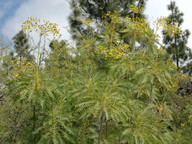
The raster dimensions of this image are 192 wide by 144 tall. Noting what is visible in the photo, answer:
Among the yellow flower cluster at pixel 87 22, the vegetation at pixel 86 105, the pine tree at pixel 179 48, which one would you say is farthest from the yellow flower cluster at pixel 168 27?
the pine tree at pixel 179 48

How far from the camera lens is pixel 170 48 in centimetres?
1689

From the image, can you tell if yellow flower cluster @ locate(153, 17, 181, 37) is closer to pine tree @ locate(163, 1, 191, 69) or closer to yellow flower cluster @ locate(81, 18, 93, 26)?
yellow flower cluster @ locate(81, 18, 93, 26)

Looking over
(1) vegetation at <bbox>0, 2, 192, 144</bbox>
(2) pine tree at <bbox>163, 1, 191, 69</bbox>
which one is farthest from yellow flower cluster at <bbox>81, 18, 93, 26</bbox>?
(2) pine tree at <bbox>163, 1, 191, 69</bbox>

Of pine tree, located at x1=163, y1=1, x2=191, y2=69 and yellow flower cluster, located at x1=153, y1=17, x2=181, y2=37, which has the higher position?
pine tree, located at x1=163, y1=1, x2=191, y2=69

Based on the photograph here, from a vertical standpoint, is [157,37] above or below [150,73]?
above

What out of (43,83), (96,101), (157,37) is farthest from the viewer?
(157,37)

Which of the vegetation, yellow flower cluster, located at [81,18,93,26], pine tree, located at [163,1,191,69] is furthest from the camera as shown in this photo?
pine tree, located at [163,1,191,69]

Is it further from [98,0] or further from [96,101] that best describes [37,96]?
[98,0]

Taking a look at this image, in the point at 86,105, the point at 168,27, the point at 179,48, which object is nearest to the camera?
the point at 86,105

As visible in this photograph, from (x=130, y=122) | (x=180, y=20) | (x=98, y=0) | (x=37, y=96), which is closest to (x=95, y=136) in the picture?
(x=130, y=122)

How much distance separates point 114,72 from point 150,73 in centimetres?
85

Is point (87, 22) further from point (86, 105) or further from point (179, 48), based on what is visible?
point (179, 48)

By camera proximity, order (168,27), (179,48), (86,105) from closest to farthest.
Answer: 1. (86,105)
2. (168,27)
3. (179,48)

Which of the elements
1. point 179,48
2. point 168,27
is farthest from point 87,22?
point 179,48
